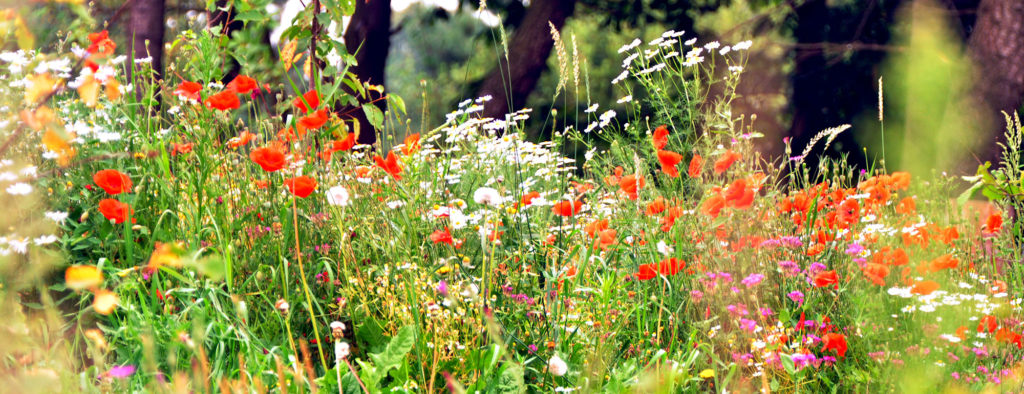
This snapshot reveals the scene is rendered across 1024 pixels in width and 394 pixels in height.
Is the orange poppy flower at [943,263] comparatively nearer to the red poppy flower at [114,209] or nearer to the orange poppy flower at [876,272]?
the orange poppy flower at [876,272]

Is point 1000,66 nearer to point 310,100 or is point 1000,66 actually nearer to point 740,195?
point 740,195

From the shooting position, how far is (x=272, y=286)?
2281 mm

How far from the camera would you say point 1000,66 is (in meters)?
5.27

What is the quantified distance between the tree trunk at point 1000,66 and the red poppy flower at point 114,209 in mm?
5108

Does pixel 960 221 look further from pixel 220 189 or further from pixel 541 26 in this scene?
pixel 541 26

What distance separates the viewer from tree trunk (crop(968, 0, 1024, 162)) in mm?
5203

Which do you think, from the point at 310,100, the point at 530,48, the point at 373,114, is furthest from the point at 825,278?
the point at 530,48

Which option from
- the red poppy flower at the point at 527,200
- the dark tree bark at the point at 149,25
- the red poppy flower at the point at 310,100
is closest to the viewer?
the red poppy flower at the point at 527,200

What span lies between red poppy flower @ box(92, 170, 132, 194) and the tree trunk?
201 inches

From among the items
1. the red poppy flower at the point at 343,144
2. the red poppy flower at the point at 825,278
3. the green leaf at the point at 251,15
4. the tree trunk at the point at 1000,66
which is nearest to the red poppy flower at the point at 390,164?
the red poppy flower at the point at 343,144

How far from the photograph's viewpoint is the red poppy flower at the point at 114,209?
2.30 metres

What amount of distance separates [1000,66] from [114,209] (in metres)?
5.46

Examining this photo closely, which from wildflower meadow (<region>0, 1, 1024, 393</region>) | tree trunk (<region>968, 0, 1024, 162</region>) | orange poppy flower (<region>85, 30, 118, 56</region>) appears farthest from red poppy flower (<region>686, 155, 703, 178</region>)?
tree trunk (<region>968, 0, 1024, 162</region>)

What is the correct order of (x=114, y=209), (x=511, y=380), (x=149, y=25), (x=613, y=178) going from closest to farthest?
(x=511, y=380) < (x=114, y=209) < (x=613, y=178) < (x=149, y=25)
